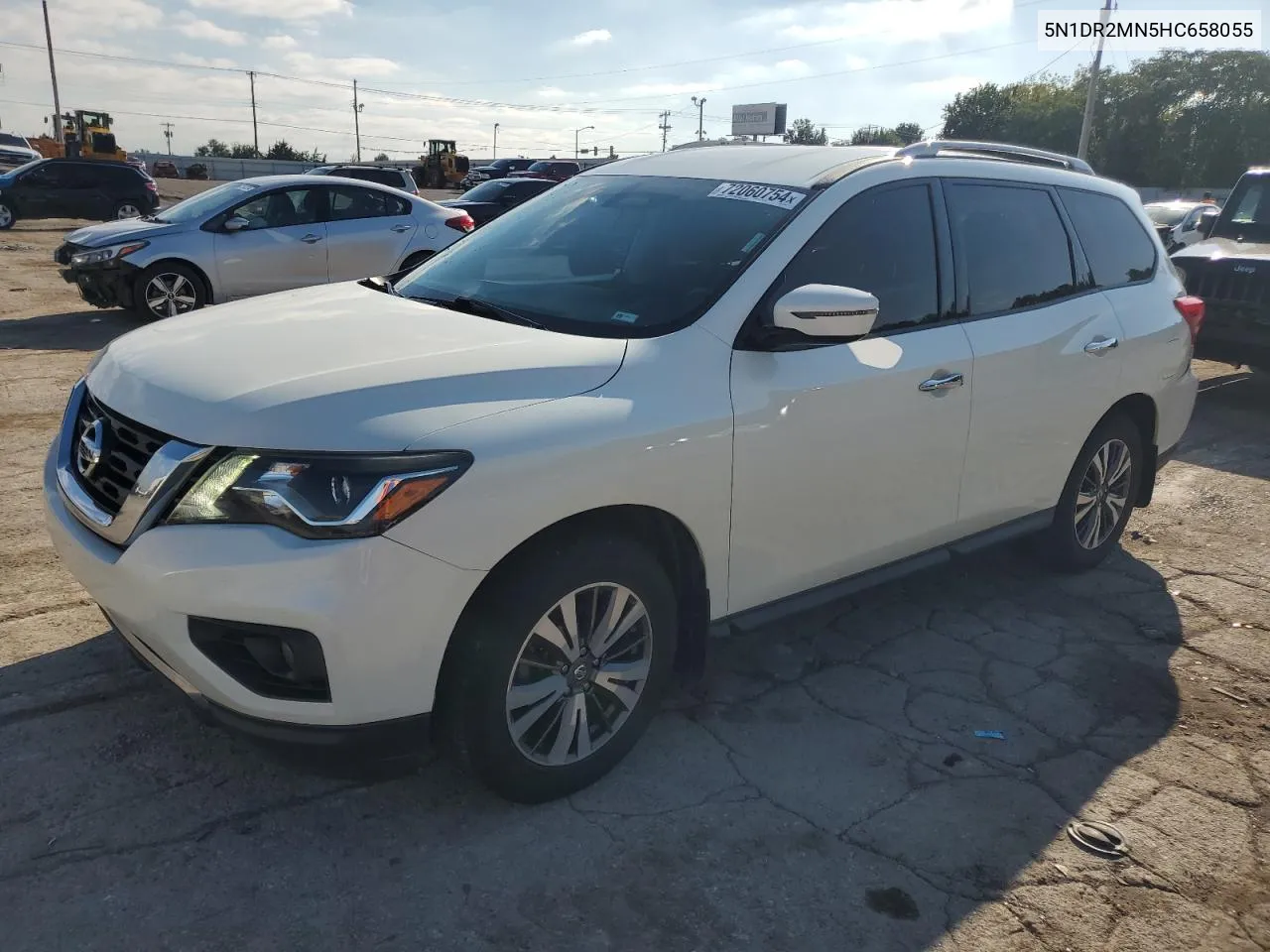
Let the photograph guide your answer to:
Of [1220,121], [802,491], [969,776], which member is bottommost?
[969,776]

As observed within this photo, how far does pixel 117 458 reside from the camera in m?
2.71

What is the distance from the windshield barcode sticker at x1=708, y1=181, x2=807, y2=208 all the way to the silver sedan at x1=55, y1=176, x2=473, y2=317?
6.72m

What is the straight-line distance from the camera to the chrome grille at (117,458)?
2613 mm

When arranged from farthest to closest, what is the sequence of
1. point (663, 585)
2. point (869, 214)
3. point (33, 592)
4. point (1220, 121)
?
point (1220, 121)
point (33, 592)
point (869, 214)
point (663, 585)

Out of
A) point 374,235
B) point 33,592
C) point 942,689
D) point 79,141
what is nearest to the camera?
point 942,689

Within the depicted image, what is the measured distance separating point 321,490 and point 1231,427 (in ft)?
26.6

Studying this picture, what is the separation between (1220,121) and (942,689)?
76680 millimetres

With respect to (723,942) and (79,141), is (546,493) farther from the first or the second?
(79,141)

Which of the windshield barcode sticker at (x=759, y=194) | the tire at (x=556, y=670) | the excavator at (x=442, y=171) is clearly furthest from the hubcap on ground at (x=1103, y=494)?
the excavator at (x=442, y=171)

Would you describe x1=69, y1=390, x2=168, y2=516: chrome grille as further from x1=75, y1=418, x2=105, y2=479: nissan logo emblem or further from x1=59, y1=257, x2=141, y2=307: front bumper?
x1=59, y1=257, x2=141, y2=307: front bumper

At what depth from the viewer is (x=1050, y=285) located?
169 inches

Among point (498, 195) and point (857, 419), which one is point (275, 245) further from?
point (857, 419)

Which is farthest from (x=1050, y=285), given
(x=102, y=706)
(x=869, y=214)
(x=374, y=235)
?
(x=374, y=235)

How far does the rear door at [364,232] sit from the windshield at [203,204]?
0.92 meters
